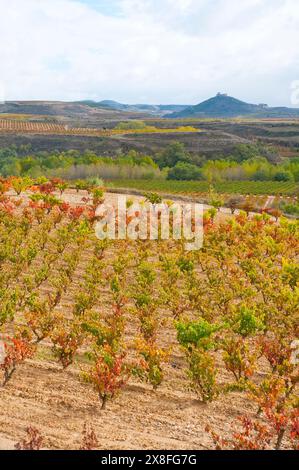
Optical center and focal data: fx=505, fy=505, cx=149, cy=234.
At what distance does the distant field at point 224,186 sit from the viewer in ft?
179

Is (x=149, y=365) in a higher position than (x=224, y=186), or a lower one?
higher

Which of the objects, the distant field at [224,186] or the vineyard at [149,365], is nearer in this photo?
the vineyard at [149,365]

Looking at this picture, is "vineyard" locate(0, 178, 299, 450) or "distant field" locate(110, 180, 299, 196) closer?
"vineyard" locate(0, 178, 299, 450)

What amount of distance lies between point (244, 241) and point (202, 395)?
11.6 metres

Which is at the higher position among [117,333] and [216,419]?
[117,333]

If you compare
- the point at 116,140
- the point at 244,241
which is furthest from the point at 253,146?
the point at 244,241

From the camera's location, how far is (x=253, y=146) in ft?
346

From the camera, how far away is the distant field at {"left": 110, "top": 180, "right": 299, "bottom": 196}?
54625mm

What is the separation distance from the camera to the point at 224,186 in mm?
59625

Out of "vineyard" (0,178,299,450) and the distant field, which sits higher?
"vineyard" (0,178,299,450)

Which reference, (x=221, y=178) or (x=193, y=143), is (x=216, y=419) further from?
(x=193, y=143)

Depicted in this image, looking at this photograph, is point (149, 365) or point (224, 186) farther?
point (224, 186)

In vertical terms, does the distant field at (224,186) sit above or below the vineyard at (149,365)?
below

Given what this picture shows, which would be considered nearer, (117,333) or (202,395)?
(202,395)
